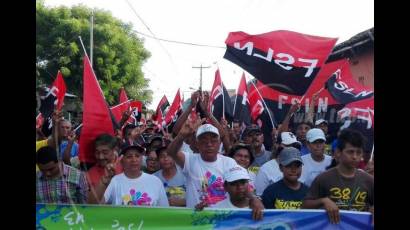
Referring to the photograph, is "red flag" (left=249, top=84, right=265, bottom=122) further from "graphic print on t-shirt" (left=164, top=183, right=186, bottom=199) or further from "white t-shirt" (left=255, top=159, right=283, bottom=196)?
"graphic print on t-shirt" (left=164, top=183, right=186, bottom=199)

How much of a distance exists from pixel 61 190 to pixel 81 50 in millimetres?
22755

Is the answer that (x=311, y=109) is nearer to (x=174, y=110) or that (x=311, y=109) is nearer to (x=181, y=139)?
(x=181, y=139)

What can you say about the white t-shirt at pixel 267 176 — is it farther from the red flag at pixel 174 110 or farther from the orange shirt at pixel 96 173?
the red flag at pixel 174 110

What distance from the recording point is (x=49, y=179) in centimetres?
453

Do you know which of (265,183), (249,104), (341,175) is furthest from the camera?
(249,104)

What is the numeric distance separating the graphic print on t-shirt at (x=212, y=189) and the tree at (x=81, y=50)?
767 inches

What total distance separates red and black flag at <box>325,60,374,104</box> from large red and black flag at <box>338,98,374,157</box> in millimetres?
394

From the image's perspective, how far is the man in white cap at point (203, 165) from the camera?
4512mm

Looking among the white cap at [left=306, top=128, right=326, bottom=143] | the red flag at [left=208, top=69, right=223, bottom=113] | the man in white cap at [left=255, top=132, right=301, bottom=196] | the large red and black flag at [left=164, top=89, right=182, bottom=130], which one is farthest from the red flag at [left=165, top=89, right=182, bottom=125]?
the man in white cap at [left=255, top=132, right=301, bottom=196]

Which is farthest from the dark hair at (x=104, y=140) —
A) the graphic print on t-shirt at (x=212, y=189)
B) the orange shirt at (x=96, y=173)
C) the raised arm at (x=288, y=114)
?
the raised arm at (x=288, y=114)

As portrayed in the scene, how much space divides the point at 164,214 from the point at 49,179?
112cm
